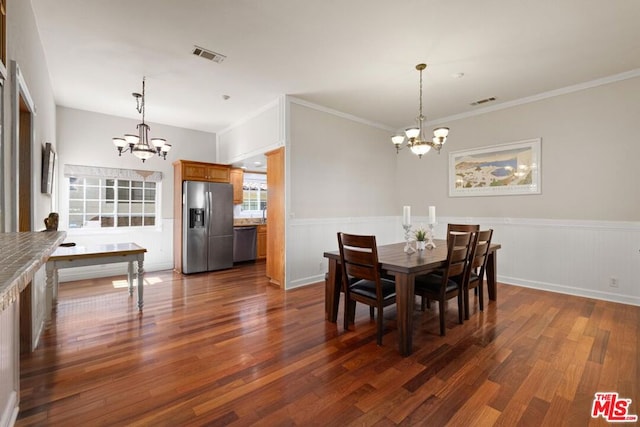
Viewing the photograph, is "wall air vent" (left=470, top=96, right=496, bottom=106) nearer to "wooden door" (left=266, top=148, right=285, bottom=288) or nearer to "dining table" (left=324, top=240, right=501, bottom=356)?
"dining table" (left=324, top=240, right=501, bottom=356)

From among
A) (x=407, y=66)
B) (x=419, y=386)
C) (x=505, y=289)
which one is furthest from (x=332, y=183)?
(x=419, y=386)

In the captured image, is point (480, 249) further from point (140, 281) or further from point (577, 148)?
point (140, 281)

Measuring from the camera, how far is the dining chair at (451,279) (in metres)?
2.71

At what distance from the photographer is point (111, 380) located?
2.05m

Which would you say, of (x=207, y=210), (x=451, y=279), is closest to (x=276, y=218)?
(x=207, y=210)

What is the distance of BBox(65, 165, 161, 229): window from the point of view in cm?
495

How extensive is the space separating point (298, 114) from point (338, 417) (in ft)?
12.8

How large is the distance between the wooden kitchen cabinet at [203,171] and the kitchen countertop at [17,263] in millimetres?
4382

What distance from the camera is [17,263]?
846 millimetres

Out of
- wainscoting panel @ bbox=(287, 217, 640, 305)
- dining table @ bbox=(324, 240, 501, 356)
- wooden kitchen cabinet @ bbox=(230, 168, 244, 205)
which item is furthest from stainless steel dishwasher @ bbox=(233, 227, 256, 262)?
dining table @ bbox=(324, 240, 501, 356)

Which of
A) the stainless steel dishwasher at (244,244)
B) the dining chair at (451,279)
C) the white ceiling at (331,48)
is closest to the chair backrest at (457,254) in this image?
the dining chair at (451,279)

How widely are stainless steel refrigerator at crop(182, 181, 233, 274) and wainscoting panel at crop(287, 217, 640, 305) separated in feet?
6.12

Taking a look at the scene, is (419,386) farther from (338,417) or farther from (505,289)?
(505,289)

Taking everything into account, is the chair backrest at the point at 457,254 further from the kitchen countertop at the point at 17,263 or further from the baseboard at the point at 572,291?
the kitchen countertop at the point at 17,263
